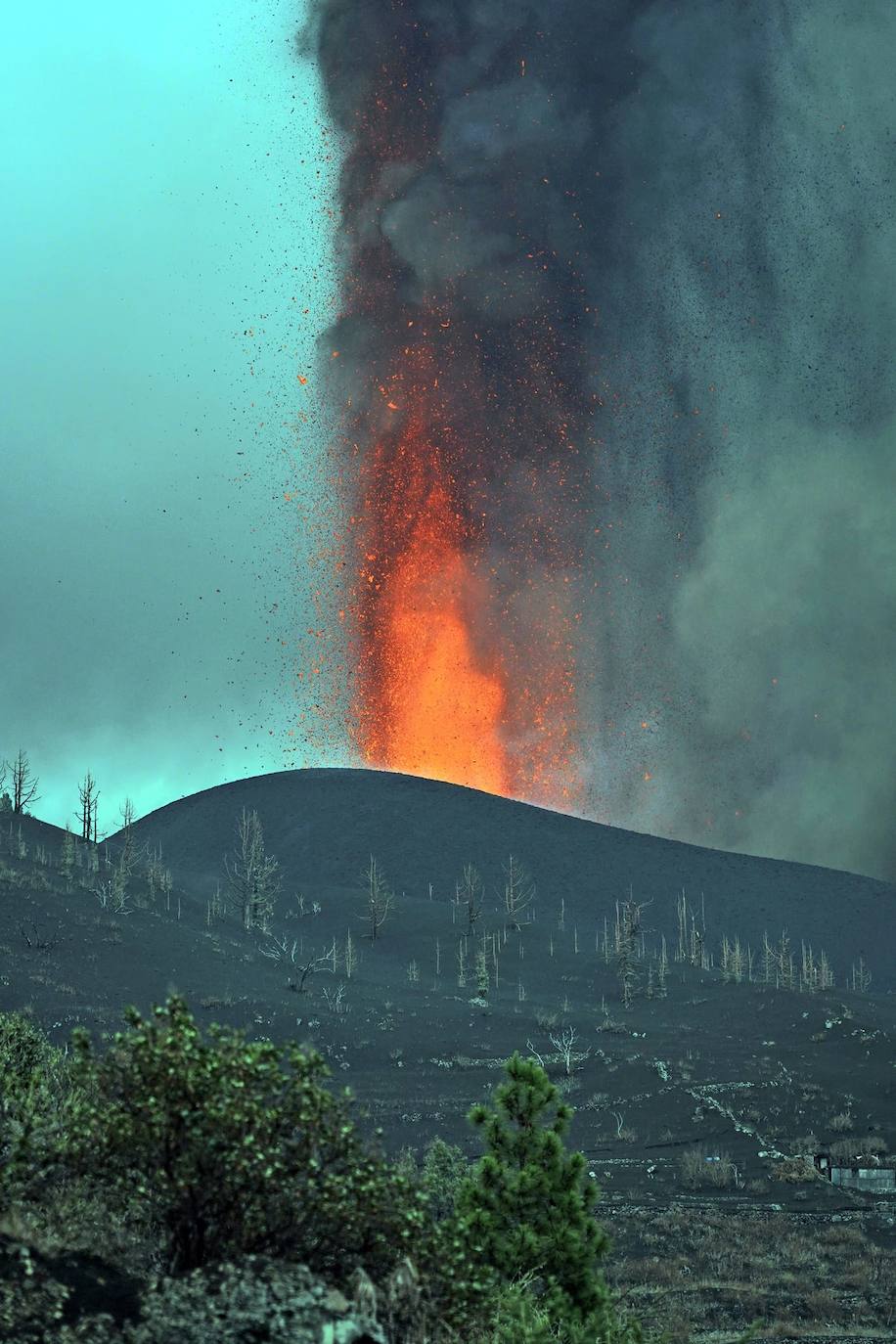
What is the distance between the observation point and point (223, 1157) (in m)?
8.48

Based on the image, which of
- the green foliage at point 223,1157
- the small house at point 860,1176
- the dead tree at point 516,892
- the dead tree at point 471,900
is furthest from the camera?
the dead tree at point 516,892

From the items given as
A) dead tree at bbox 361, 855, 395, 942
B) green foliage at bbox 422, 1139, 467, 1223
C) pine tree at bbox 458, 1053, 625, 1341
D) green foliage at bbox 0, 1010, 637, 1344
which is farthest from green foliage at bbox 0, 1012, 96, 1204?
dead tree at bbox 361, 855, 395, 942

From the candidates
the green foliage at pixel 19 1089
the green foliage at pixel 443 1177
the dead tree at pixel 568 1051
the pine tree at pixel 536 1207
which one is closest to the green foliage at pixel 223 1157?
the green foliage at pixel 19 1089

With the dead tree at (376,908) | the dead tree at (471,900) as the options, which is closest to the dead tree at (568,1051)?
the dead tree at (376,908)

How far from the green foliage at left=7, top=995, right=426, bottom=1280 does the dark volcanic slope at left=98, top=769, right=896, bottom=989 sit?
120397mm

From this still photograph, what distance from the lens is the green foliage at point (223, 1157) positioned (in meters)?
8.61

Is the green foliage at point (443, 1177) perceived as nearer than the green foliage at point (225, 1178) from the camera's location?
No

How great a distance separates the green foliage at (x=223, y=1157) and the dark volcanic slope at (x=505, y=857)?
120397 millimetres

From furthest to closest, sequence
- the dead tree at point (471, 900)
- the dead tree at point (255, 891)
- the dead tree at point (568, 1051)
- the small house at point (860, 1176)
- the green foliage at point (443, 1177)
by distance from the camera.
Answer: the dead tree at point (471, 900)
the dead tree at point (255, 891)
the dead tree at point (568, 1051)
the small house at point (860, 1176)
the green foliage at point (443, 1177)

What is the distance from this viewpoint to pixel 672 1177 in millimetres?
38594

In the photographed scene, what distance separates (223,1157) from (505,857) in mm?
143492

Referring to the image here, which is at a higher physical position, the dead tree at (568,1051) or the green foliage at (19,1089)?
the dead tree at (568,1051)

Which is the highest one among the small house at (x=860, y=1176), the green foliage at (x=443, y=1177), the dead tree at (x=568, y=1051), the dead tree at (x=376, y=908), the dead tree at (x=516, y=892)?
the dead tree at (x=516, y=892)

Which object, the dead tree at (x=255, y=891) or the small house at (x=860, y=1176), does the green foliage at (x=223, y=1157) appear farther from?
the dead tree at (x=255, y=891)
